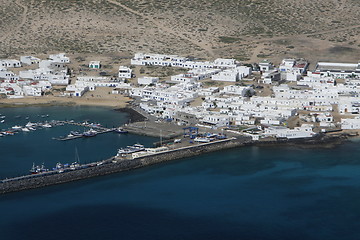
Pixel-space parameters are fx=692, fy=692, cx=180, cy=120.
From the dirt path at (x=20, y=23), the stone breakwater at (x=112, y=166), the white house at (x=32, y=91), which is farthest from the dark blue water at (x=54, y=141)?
the dirt path at (x=20, y=23)

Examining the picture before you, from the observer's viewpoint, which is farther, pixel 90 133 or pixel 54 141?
pixel 90 133

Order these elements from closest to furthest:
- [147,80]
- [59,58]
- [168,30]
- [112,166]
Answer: [112,166] < [147,80] < [59,58] < [168,30]

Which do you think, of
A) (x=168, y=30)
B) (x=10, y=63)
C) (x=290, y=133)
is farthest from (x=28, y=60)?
(x=290, y=133)

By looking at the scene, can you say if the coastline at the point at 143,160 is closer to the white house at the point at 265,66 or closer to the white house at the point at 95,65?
the white house at the point at 265,66

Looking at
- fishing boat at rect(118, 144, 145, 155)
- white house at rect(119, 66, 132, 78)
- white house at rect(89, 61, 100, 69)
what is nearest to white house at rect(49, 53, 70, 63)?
white house at rect(89, 61, 100, 69)

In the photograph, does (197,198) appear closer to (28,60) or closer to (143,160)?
(143,160)

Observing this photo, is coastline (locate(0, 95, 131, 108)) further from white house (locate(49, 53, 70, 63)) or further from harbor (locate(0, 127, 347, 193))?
harbor (locate(0, 127, 347, 193))

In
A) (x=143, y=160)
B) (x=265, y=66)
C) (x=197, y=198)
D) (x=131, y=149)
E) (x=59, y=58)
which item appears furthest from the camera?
(x=59, y=58)
